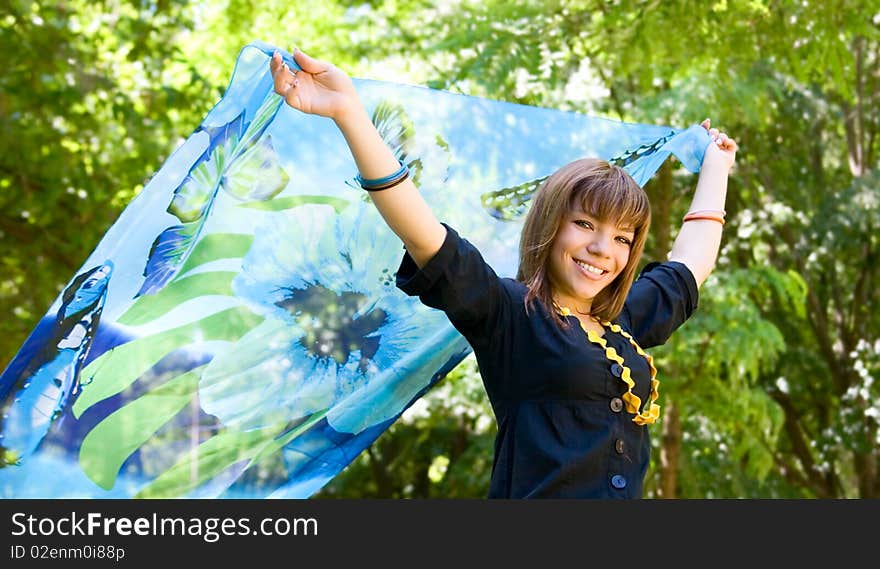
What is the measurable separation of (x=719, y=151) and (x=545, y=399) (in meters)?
1.23

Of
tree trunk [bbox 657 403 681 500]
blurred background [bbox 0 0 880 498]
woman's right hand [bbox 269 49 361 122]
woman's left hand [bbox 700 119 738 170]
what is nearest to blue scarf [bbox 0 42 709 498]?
woman's right hand [bbox 269 49 361 122]

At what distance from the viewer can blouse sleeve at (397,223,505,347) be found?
2.25 metres

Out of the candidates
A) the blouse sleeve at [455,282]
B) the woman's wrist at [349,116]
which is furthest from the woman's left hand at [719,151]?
the woman's wrist at [349,116]

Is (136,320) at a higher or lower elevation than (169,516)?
higher

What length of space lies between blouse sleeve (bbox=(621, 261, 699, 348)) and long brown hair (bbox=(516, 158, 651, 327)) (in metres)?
0.25

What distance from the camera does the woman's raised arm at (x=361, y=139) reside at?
7.27 feet

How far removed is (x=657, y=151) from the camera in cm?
335

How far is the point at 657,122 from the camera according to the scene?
7.84 metres

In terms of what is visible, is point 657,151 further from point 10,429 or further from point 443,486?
point 443,486

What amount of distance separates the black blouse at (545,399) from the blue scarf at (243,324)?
0.45 m

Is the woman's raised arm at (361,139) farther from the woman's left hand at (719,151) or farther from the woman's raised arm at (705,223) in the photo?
the woman's left hand at (719,151)

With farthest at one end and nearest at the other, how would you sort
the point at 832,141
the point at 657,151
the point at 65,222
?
the point at 832,141, the point at 65,222, the point at 657,151

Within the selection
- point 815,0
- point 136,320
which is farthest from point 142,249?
point 815,0

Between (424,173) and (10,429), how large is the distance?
125 cm
